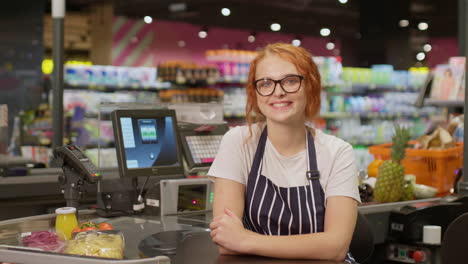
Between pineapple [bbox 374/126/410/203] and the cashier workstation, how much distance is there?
0.26 feet

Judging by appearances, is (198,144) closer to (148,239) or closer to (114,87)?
(148,239)

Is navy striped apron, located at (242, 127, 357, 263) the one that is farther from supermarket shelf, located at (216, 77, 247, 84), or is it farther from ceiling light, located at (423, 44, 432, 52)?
ceiling light, located at (423, 44, 432, 52)

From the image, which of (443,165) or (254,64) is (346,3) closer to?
(443,165)

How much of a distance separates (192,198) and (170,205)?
0.14m

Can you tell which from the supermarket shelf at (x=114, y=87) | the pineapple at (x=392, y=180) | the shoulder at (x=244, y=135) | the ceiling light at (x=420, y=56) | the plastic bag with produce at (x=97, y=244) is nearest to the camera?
the plastic bag with produce at (x=97, y=244)

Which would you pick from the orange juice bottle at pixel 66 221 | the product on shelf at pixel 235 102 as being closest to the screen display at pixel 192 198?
the orange juice bottle at pixel 66 221

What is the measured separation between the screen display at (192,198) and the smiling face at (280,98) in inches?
39.9

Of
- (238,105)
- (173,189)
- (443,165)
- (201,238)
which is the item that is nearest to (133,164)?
(173,189)

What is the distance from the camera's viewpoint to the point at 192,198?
3.42 metres

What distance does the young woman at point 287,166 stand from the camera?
95.5 inches

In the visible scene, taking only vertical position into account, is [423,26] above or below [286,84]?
above

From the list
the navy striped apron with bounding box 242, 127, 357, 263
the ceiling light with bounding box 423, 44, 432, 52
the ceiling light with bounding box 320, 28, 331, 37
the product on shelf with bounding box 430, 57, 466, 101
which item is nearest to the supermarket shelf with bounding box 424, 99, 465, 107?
the product on shelf with bounding box 430, 57, 466, 101

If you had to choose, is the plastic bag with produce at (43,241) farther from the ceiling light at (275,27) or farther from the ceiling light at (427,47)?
the ceiling light at (427,47)

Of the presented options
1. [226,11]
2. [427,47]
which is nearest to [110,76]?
[226,11]
